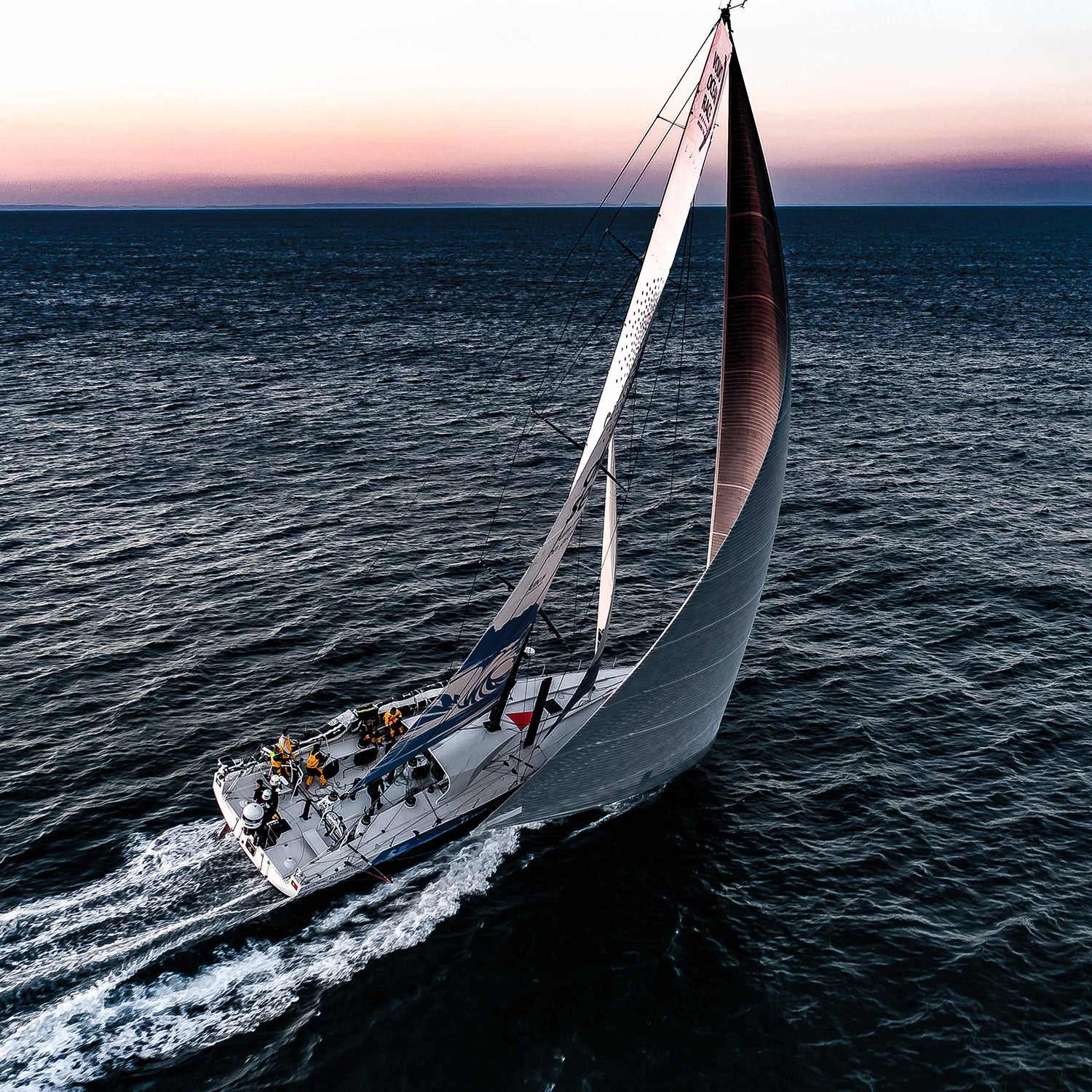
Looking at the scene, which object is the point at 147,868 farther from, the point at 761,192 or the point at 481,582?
the point at 761,192

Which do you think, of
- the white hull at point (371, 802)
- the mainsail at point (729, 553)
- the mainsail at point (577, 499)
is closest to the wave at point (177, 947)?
the white hull at point (371, 802)

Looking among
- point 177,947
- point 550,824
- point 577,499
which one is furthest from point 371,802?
point 577,499

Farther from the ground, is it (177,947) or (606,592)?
(606,592)

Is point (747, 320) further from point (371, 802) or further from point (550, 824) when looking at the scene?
point (371, 802)

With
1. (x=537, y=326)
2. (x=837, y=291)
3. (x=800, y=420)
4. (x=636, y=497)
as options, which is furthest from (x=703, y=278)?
(x=636, y=497)

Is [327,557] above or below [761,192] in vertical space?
below

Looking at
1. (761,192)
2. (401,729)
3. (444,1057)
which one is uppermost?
(761,192)
